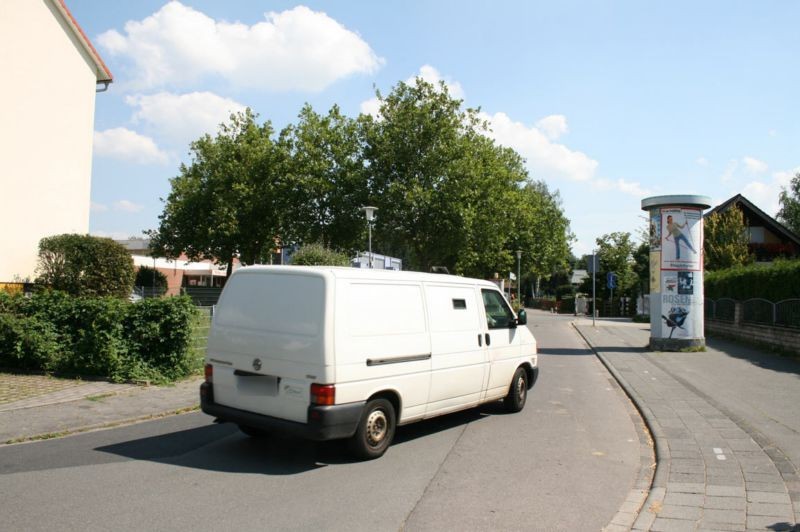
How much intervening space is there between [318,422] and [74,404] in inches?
193

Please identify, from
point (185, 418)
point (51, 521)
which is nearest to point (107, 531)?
point (51, 521)

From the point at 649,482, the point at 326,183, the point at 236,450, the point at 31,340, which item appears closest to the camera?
the point at 649,482

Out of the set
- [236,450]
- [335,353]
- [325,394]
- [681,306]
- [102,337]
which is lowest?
[236,450]

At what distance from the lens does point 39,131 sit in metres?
19.9

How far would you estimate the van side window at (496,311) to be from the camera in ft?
27.6

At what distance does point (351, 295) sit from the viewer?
6.24m

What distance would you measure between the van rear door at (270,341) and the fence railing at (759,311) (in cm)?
1449

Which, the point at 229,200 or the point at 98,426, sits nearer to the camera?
the point at 98,426

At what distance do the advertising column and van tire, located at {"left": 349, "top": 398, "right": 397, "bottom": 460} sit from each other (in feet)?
45.4

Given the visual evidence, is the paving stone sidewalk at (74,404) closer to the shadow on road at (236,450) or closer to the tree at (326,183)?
the shadow on road at (236,450)

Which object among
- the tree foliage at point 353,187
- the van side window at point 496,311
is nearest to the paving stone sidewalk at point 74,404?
the van side window at point 496,311

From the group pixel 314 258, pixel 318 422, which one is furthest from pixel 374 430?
pixel 314 258

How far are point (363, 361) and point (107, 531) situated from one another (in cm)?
263

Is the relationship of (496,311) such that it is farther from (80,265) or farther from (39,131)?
(39,131)
